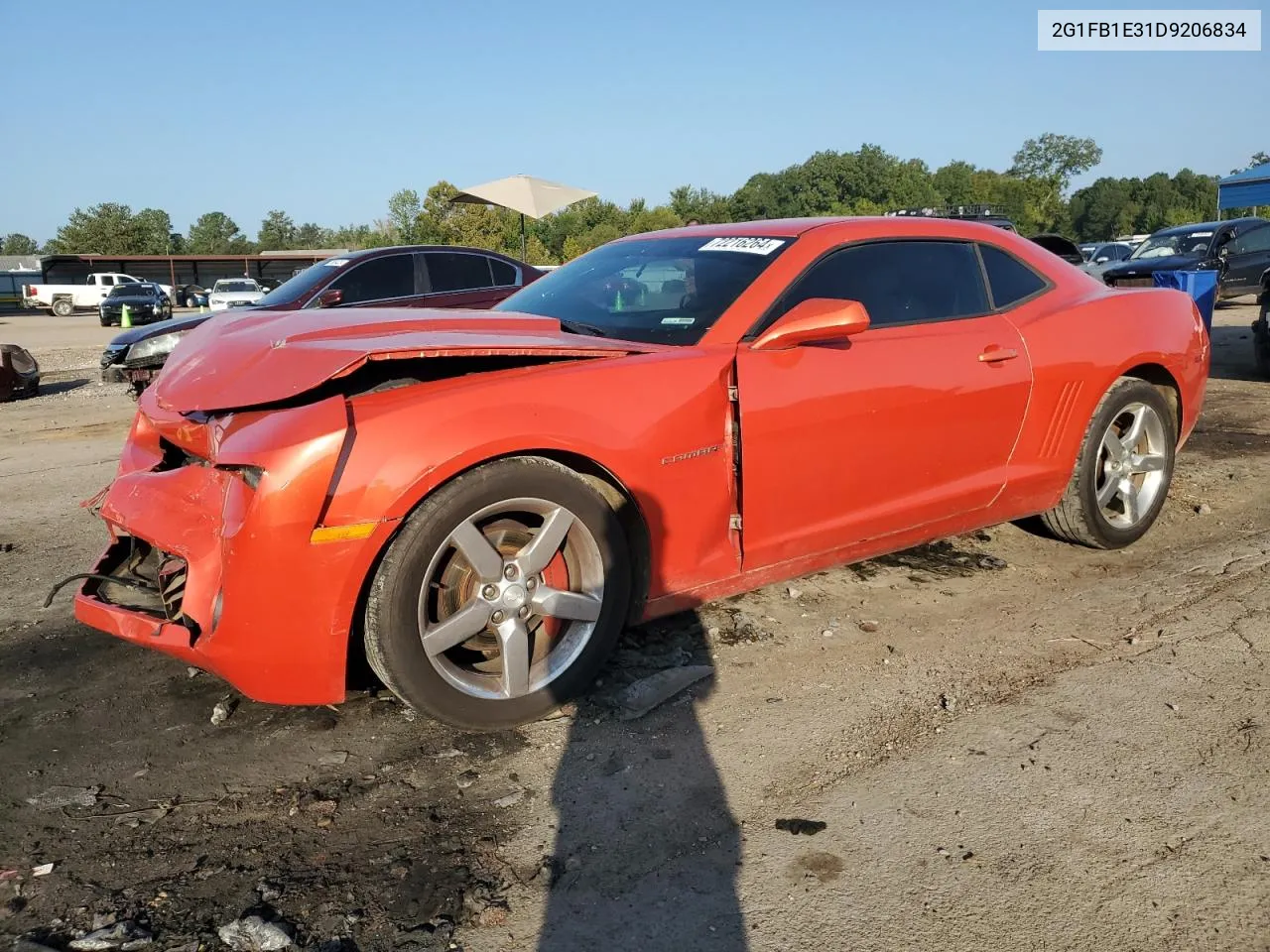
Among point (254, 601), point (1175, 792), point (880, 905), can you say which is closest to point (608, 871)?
point (880, 905)

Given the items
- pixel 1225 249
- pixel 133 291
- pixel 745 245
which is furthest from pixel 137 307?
pixel 745 245

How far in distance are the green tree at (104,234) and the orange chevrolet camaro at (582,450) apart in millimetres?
77343

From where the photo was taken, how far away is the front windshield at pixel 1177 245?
15.4m

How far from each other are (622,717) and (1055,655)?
1.56m

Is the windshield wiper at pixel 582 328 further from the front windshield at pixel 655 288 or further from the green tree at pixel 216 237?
the green tree at pixel 216 237

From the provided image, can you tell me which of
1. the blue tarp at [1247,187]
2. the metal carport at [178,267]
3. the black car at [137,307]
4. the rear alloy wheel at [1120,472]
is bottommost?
the rear alloy wheel at [1120,472]

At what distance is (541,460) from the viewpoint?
9.12 feet

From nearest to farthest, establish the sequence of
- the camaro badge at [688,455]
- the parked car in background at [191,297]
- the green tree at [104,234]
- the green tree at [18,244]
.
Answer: the camaro badge at [688,455] < the parked car in background at [191,297] < the green tree at [104,234] < the green tree at [18,244]

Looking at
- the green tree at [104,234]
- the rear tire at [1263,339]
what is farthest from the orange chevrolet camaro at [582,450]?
the green tree at [104,234]

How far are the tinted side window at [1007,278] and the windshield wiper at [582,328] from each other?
67.4 inches

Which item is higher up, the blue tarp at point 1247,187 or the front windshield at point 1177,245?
the blue tarp at point 1247,187

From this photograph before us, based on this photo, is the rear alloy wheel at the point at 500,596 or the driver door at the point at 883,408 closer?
the rear alloy wheel at the point at 500,596

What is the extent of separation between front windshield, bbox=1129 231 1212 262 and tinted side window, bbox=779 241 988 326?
13.4m

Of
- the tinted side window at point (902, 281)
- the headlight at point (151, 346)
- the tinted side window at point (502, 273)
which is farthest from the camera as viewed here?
the tinted side window at point (502, 273)
